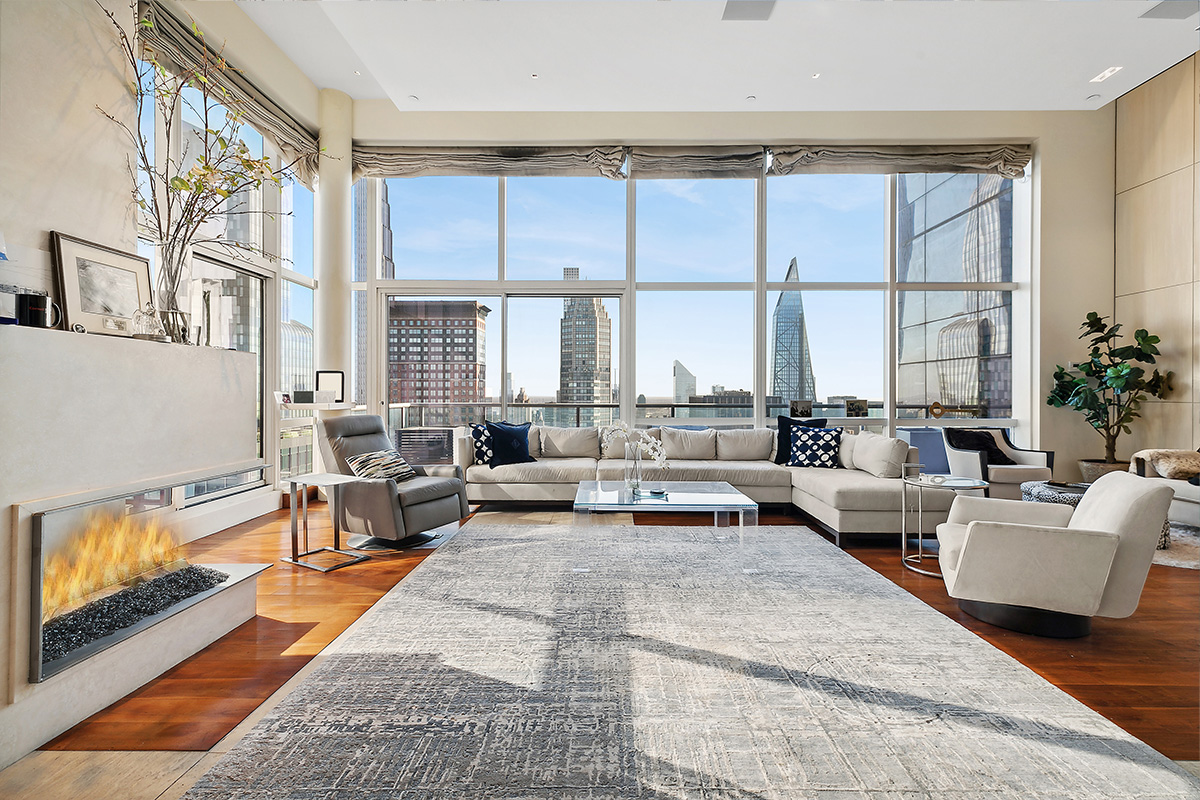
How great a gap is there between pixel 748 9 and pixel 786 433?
341 cm

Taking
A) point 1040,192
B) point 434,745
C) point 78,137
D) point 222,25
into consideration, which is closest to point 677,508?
point 434,745

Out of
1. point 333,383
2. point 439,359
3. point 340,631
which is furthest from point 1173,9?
point 333,383

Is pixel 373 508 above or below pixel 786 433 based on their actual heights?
below

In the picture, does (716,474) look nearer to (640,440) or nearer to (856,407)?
(640,440)

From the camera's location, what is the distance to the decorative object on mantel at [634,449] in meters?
4.14

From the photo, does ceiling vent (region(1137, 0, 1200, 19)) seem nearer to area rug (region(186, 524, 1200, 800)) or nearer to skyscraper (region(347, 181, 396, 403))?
area rug (region(186, 524, 1200, 800))

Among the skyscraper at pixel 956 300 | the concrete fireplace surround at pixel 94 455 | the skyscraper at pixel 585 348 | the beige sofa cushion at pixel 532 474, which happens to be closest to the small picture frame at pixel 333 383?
the beige sofa cushion at pixel 532 474

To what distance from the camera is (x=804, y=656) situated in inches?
85.9

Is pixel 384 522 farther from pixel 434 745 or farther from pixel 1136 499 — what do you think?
pixel 1136 499

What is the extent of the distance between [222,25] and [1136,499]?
6.23 m

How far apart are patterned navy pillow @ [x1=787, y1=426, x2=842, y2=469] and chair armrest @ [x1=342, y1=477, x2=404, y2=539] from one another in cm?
341

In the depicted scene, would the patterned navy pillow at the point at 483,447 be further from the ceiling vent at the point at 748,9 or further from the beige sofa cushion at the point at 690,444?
the ceiling vent at the point at 748,9

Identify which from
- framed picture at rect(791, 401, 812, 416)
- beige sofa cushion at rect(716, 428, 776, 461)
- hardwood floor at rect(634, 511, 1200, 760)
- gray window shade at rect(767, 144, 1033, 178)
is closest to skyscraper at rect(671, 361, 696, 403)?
beige sofa cushion at rect(716, 428, 776, 461)

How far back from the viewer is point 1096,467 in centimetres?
561
